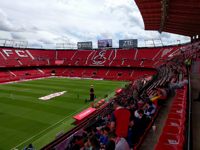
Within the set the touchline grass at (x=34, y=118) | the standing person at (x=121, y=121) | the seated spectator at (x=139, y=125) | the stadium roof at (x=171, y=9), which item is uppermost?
the stadium roof at (x=171, y=9)

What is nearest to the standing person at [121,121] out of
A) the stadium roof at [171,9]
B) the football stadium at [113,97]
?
the football stadium at [113,97]

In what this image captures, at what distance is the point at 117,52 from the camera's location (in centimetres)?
6147

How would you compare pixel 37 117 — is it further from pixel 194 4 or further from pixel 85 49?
pixel 85 49

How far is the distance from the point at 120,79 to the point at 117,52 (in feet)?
52.3

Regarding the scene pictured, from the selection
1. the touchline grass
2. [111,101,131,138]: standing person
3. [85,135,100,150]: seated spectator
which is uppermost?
[111,101,131,138]: standing person

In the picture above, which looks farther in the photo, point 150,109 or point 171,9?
point 171,9

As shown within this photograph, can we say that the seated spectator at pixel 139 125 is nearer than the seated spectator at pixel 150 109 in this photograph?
Yes

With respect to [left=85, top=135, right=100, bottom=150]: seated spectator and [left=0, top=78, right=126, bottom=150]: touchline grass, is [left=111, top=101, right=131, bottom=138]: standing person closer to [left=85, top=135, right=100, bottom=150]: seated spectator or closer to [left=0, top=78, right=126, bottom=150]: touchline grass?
[left=85, top=135, right=100, bottom=150]: seated spectator

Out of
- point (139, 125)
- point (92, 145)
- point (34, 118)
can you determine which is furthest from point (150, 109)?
point (34, 118)

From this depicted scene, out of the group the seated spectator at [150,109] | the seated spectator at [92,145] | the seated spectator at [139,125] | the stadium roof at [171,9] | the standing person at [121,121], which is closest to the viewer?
the standing person at [121,121]

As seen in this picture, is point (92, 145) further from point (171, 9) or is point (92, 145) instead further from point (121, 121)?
point (171, 9)

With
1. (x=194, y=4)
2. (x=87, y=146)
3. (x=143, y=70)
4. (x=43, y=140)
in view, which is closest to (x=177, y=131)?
(x=87, y=146)

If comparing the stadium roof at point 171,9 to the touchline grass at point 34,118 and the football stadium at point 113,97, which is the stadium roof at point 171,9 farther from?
the touchline grass at point 34,118

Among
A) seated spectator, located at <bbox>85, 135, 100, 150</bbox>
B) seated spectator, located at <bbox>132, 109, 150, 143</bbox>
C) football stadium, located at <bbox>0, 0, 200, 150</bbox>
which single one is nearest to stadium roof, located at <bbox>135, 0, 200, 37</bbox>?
football stadium, located at <bbox>0, 0, 200, 150</bbox>
